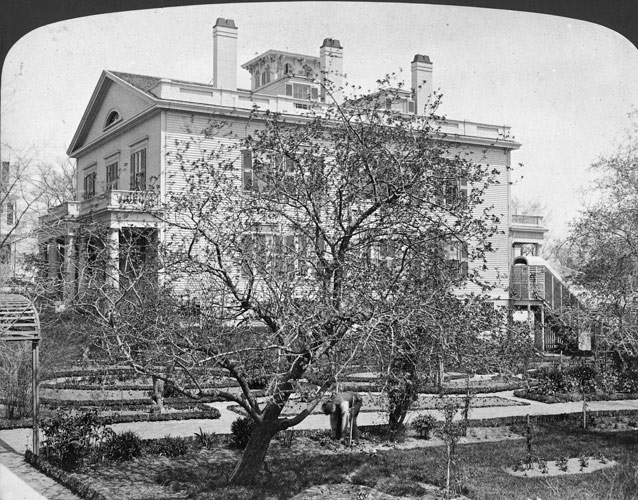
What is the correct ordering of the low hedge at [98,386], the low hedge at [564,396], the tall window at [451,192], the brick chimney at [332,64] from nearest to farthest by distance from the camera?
the brick chimney at [332,64] → the tall window at [451,192] → the low hedge at [98,386] → the low hedge at [564,396]

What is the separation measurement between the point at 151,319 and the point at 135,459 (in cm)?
142

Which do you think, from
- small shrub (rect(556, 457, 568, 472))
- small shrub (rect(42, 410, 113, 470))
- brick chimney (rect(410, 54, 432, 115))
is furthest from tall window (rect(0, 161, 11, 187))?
small shrub (rect(556, 457, 568, 472))

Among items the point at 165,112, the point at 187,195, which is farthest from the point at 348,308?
the point at 165,112

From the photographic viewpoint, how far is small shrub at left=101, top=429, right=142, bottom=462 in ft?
19.0

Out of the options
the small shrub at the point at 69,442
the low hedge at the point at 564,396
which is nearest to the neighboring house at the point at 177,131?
the small shrub at the point at 69,442

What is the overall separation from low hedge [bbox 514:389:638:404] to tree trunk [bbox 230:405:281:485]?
6.23 m

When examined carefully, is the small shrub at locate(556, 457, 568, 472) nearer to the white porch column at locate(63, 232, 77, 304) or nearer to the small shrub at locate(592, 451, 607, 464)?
the small shrub at locate(592, 451, 607, 464)

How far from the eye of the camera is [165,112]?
7703 millimetres

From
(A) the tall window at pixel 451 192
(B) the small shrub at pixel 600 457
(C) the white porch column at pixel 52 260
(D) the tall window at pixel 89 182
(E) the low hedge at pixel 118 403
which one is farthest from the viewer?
(D) the tall window at pixel 89 182

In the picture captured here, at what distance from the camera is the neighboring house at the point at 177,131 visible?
5488 mm

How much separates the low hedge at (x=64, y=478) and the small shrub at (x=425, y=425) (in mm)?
3275

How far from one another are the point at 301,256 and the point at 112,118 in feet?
17.7

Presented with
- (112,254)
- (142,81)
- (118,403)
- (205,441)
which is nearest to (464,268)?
(205,441)

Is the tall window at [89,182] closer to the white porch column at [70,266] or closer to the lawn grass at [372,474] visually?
the white porch column at [70,266]
